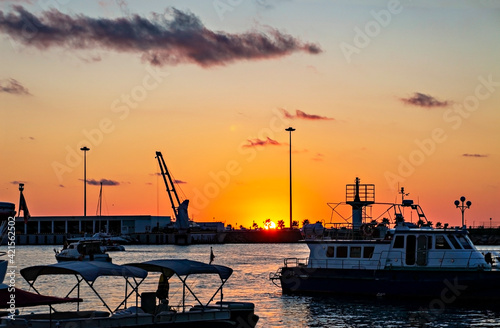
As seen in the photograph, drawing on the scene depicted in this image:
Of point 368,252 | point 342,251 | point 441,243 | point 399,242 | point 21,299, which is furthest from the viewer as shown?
point 342,251

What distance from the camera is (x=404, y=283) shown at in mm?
48875

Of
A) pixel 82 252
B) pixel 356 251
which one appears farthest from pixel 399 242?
pixel 82 252

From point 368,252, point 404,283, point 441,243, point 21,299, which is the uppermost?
point 441,243

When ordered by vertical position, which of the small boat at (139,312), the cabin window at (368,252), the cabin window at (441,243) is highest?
the cabin window at (441,243)

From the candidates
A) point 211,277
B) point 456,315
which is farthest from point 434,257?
point 211,277

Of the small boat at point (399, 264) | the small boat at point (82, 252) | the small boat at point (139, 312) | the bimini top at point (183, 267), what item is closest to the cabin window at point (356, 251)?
the small boat at point (399, 264)

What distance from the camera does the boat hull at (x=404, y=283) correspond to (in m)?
47.4

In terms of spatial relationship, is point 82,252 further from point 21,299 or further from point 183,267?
point 21,299

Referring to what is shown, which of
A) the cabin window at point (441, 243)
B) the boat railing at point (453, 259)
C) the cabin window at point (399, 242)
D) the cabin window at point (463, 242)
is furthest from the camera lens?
the cabin window at point (399, 242)

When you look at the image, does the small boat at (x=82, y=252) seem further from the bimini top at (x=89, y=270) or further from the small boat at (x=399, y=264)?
the bimini top at (x=89, y=270)

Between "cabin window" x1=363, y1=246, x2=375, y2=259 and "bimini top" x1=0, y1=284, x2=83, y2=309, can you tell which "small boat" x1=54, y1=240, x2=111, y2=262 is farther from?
"bimini top" x1=0, y1=284, x2=83, y2=309

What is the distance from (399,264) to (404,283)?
1262 millimetres

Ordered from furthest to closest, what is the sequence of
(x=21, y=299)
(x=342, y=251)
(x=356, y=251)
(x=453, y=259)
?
(x=342, y=251) < (x=356, y=251) < (x=453, y=259) < (x=21, y=299)

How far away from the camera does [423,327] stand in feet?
136
